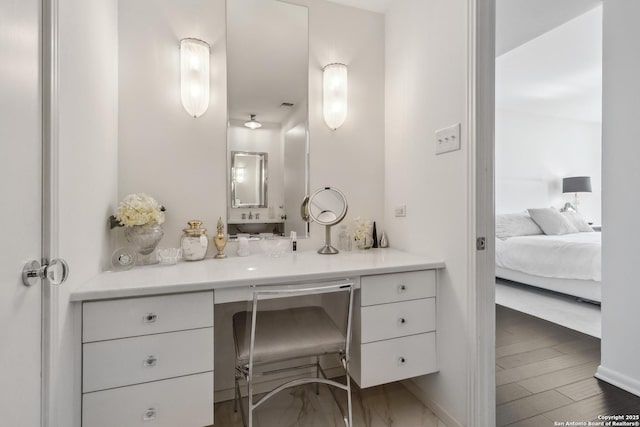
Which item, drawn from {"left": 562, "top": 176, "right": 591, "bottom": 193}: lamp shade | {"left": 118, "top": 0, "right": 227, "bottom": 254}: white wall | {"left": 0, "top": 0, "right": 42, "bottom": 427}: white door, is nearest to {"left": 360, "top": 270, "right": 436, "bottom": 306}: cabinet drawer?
{"left": 118, "top": 0, "right": 227, "bottom": 254}: white wall

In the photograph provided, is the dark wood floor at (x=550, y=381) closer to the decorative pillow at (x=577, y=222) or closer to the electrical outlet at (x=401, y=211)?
the electrical outlet at (x=401, y=211)

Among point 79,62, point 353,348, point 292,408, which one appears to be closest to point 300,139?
point 79,62

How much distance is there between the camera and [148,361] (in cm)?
119

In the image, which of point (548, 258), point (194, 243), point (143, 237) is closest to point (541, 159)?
point (548, 258)

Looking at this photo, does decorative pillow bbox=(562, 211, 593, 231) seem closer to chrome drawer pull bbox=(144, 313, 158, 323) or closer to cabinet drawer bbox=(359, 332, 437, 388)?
cabinet drawer bbox=(359, 332, 437, 388)

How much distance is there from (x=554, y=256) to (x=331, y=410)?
127 inches

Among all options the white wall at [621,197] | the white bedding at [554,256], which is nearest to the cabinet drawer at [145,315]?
the white wall at [621,197]

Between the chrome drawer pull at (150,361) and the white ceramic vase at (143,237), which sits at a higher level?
the white ceramic vase at (143,237)

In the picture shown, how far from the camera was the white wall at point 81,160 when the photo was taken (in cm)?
105

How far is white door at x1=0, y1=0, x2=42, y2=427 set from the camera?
2.52ft

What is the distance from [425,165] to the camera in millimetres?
1805

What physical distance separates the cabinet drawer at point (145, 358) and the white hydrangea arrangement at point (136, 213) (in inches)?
21.6

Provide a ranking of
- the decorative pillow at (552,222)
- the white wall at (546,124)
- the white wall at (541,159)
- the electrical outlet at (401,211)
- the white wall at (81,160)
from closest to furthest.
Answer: the white wall at (81,160) < the electrical outlet at (401,211) < the white wall at (546,124) < the decorative pillow at (552,222) < the white wall at (541,159)

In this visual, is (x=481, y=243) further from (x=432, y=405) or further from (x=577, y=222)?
(x=577, y=222)
